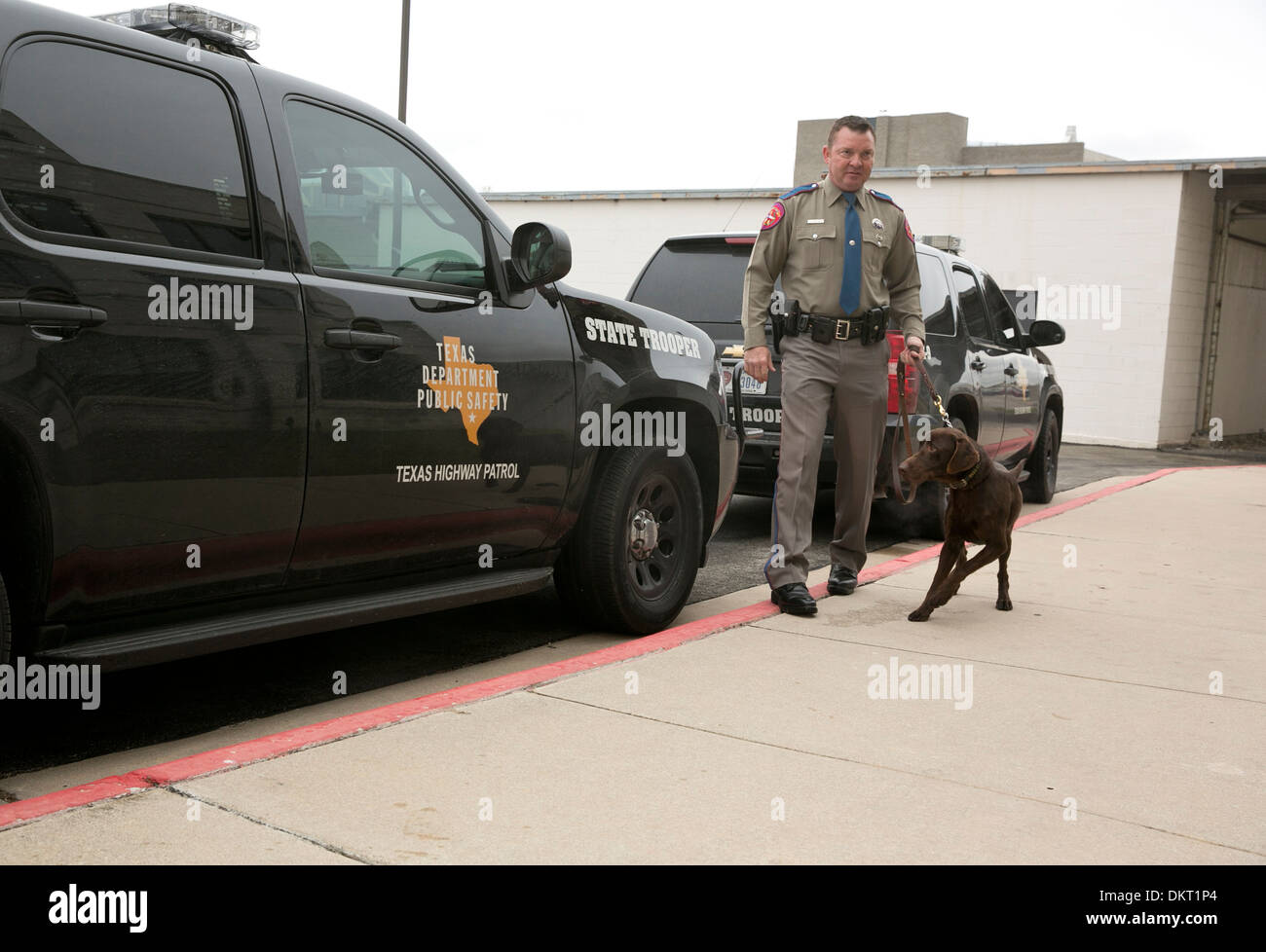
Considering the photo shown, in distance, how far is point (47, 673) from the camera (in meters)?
3.29

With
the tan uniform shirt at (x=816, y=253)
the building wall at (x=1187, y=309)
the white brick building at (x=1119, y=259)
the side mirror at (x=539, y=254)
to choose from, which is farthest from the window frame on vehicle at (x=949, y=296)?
the building wall at (x=1187, y=309)

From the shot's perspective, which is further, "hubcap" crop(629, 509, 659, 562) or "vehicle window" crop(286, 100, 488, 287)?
"hubcap" crop(629, 509, 659, 562)

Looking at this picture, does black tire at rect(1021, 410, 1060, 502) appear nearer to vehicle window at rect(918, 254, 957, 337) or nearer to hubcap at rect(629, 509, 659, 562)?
vehicle window at rect(918, 254, 957, 337)

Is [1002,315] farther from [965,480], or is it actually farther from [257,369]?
[257,369]

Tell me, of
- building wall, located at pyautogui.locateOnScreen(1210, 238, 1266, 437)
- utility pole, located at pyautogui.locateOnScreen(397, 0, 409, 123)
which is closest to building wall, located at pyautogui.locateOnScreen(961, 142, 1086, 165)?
building wall, located at pyautogui.locateOnScreen(1210, 238, 1266, 437)

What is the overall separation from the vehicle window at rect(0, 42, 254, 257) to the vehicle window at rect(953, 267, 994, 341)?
5.91m

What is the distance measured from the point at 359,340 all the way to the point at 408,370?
22cm

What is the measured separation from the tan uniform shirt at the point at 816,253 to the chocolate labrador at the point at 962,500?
0.74 m

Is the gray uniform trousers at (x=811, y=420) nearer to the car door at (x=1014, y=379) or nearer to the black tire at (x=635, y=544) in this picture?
the black tire at (x=635, y=544)

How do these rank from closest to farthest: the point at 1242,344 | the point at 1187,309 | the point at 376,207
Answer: the point at 376,207 → the point at 1187,309 → the point at 1242,344

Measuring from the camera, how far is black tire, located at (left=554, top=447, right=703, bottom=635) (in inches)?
198

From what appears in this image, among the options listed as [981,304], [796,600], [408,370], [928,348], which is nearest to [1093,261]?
[981,304]

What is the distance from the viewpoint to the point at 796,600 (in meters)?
5.68

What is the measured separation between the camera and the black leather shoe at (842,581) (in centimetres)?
621
